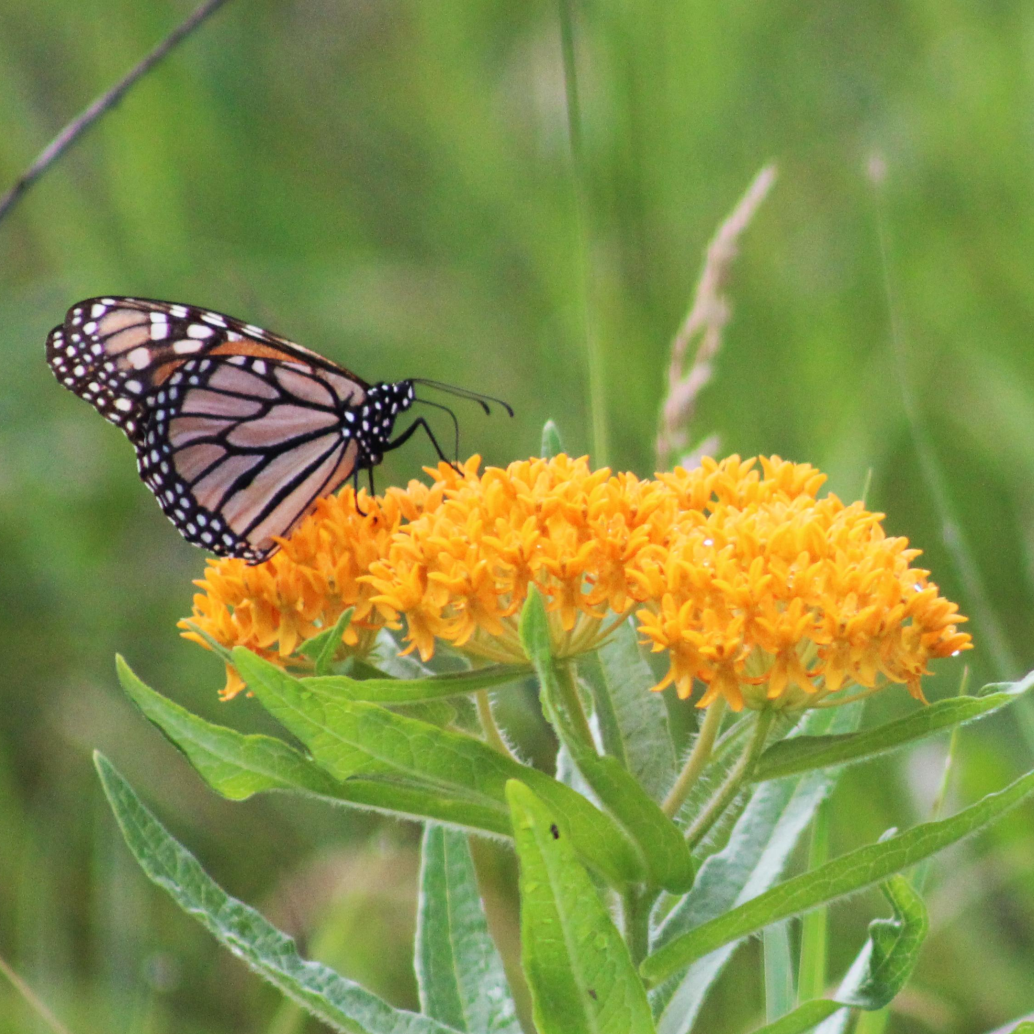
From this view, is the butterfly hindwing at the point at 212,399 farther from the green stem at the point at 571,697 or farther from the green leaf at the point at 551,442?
the green stem at the point at 571,697

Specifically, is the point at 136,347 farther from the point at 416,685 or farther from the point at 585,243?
the point at 416,685

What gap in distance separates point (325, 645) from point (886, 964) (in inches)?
43.9

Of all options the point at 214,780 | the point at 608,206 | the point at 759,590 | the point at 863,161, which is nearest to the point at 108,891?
the point at 214,780

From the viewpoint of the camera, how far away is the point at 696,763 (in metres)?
2.35

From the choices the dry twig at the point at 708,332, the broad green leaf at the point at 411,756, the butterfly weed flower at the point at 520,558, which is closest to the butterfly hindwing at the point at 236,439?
the butterfly weed flower at the point at 520,558

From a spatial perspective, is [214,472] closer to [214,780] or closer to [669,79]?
[214,780]

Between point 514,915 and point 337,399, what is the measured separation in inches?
74.2

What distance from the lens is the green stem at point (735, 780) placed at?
2.25 metres

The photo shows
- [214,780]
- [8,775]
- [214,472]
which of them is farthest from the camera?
[8,775]

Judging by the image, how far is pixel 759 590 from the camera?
2.21m

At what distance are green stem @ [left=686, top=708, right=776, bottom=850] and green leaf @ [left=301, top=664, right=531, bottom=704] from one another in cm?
41

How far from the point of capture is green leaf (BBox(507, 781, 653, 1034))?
1.83 m

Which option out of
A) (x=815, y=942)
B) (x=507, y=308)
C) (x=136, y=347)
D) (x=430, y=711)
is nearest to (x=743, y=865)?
(x=815, y=942)

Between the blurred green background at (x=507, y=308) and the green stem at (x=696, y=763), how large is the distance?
181 centimetres
